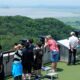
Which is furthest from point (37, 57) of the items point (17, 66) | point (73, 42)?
point (73, 42)

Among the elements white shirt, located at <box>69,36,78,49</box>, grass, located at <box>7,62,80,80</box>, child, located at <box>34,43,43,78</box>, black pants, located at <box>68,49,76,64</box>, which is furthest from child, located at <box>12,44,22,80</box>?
black pants, located at <box>68,49,76,64</box>

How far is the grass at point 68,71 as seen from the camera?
1043 centimetres

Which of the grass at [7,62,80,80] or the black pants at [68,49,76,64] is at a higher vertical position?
the black pants at [68,49,76,64]

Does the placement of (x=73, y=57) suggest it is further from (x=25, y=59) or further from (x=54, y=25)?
(x=54, y=25)

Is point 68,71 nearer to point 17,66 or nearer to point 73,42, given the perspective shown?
point 73,42

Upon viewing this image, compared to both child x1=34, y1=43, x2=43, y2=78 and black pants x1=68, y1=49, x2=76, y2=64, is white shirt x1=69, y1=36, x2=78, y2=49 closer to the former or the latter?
black pants x1=68, y1=49, x2=76, y2=64

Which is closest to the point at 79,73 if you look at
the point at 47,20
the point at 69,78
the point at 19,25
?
the point at 69,78

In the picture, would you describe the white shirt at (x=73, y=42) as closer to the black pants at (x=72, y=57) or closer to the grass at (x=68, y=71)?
the black pants at (x=72, y=57)

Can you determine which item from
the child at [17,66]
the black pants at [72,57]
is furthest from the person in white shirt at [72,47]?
the child at [17,66]

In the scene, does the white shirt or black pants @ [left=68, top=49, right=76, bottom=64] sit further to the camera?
black pants @ [left=68, top=49, right=76, bottom=64]

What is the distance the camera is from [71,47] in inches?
487

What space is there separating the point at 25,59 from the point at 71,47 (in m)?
3.57

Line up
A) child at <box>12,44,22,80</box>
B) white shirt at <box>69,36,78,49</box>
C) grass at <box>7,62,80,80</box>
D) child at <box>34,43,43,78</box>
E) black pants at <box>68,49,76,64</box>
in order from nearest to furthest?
child at <box>12,44,22,80</box> → child at <box>34,43,43,78</box> → grass at <box>7,62,80,80</box> → white shirt at <box>69,36,78,49</box> → black pants at <box>68,49,76,64</box>

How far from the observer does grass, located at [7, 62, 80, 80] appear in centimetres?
1043
